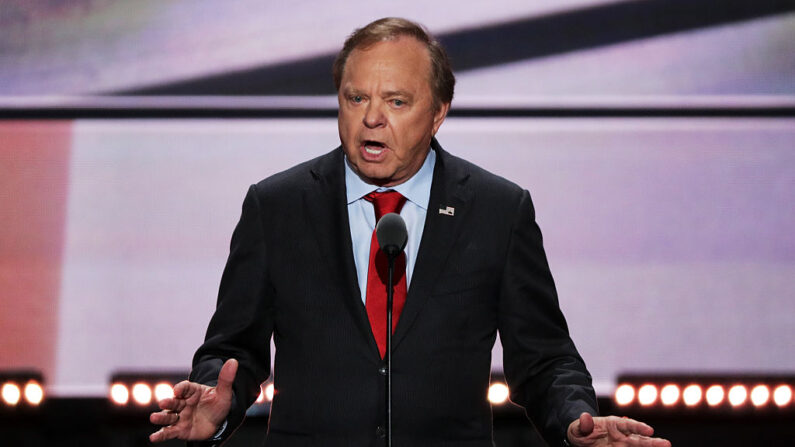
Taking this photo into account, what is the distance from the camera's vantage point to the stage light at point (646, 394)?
3.48 metres

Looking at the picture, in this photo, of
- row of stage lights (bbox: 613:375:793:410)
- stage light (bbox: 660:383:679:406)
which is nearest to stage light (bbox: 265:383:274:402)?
row of stage lights (bbox: 613:375:793:410)

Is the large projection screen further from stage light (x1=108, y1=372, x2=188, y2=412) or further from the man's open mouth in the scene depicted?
the man's open mouth

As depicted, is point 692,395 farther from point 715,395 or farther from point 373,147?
point 373,147

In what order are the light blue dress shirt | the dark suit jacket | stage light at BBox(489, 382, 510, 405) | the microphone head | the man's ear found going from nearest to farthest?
1. the microphone head
2. the dark suit jacket
3. the light blue dress shirt
4. the man's ear
5. stage light at BBox(489, 382, 510, 405)

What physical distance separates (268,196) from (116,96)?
155 centimetres

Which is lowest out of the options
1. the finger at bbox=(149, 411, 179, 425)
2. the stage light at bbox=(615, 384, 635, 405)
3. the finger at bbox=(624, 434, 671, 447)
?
the finger at bbox=(624, 434, 671, 447)

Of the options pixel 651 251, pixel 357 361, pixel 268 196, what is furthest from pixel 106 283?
pixel 651 251

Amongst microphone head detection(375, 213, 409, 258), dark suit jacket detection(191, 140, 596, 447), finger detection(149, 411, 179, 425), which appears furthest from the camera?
dark suit jacket detection(191, 140, 596, 447)

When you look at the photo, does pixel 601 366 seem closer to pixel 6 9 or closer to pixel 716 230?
pixel 716 230

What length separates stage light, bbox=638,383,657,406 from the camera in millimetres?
3480

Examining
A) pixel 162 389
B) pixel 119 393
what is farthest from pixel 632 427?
pixel 119 393

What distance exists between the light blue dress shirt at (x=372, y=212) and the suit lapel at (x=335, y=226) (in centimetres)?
3

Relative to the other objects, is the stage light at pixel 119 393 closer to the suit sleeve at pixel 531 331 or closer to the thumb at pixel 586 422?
the suit sleeve at pixel 531 331

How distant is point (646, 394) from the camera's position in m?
3.49
